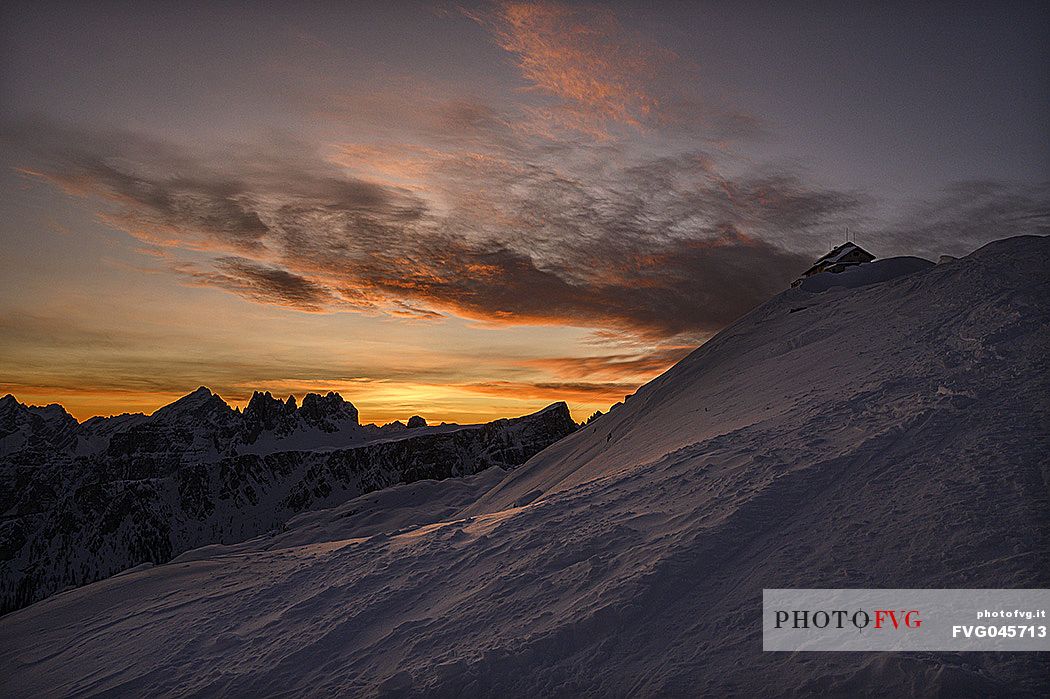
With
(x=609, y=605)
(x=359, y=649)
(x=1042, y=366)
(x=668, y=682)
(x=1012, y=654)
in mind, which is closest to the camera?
(x=1012, y=654)

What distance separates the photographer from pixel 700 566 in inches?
417

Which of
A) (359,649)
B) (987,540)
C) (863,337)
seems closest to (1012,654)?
(987,540)

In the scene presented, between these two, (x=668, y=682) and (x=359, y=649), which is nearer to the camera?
(x=668, y=682)

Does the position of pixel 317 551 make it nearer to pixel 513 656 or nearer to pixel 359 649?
pixel 359 649

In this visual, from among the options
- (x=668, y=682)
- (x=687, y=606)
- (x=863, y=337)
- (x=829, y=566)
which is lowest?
(x=668, y=682)

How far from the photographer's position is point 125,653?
1376 centimetres

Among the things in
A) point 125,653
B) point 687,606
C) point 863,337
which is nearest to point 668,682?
point 687,606

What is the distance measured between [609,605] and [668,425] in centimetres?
1464

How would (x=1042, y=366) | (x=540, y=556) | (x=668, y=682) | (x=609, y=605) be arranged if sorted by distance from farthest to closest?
(x=1042, y=366) < (x=540, y=556) < (x=609, y=605) < (x=668, y=682)

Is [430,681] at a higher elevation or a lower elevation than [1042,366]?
lower

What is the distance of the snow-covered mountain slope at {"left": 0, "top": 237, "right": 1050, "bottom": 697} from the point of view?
29.5 feet

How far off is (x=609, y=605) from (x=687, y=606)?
125 cm

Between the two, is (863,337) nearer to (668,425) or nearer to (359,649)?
(668,425)

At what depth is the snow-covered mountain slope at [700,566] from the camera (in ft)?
29.5
